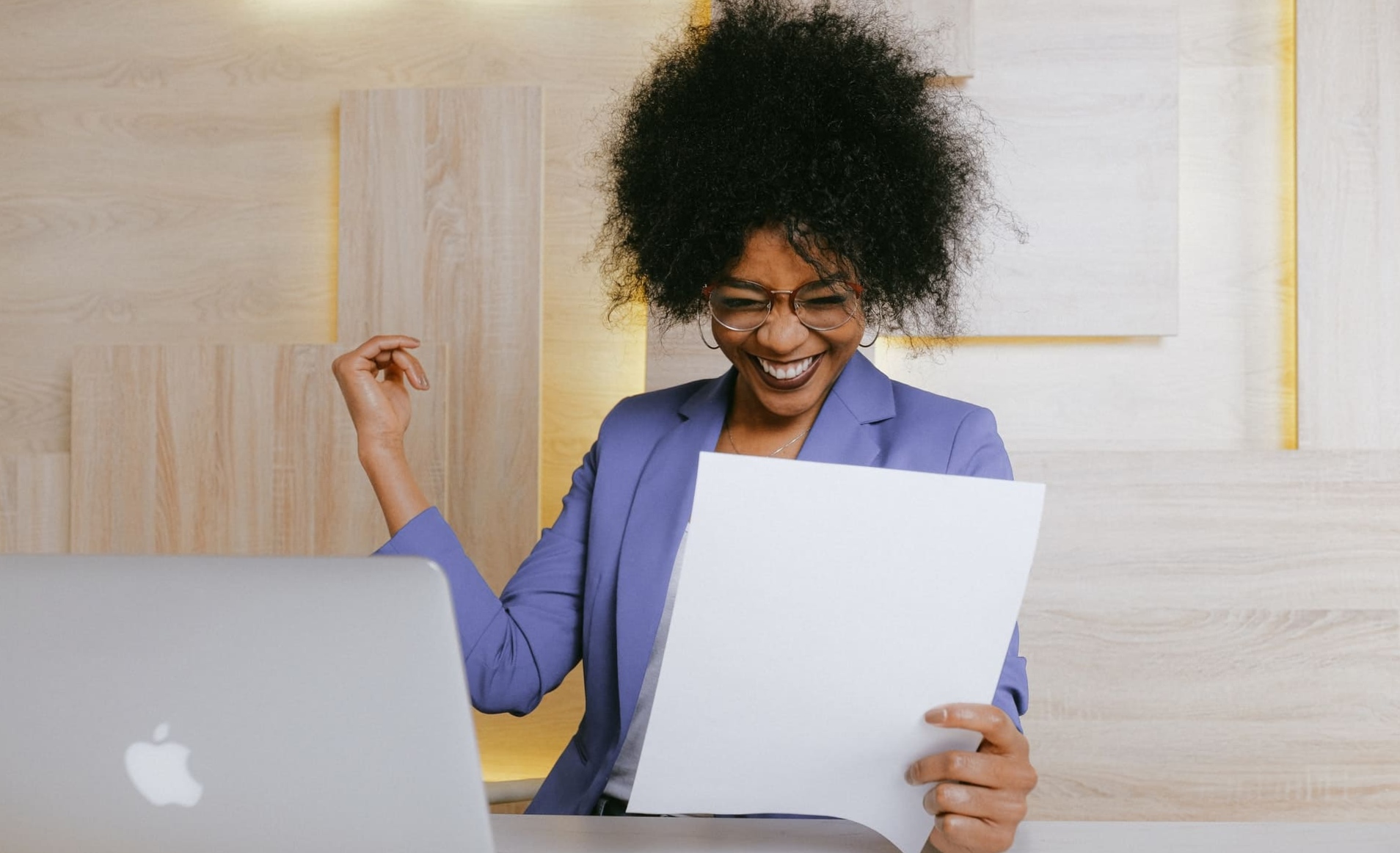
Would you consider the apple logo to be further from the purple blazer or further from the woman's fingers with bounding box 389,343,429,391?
the woman's fingers with bounding box 389,343,429,391

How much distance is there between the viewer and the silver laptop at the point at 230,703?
0.66 meters

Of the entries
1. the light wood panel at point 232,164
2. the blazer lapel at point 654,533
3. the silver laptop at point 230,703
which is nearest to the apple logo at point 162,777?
the silver laptop at point 230,703

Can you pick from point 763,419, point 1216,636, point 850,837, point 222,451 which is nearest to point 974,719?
point 850,837

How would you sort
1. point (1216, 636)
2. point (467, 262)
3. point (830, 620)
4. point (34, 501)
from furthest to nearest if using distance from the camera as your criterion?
1. point (34, 501)
2. point (467, 262)
3. point (1216, 636)
4. point (830, 620)

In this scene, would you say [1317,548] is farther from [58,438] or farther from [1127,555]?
[58,438]

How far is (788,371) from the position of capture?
144 centimetres

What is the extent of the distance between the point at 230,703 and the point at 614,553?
841mm

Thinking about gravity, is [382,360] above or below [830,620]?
above

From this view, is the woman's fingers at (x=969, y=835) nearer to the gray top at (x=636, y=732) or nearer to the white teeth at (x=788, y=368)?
the gray top at (x=636, y=732)

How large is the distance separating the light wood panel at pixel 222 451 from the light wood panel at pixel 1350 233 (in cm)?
170

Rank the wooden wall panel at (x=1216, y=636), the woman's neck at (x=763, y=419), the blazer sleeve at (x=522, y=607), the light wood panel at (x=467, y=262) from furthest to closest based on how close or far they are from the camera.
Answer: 1. the light wood panel at (x=467, y=262)
2. the wooden wall panel at (x=1216, y=636)
3. the woman's neck at (x=763, y=419)
4. the blazer sleeve at (x=522, y=607)

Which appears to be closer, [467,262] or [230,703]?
[230,703]

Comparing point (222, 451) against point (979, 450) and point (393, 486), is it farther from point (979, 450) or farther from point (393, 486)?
point (979, 450)

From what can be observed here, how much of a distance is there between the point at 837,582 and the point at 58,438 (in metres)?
2.30
